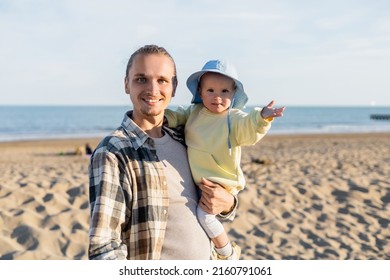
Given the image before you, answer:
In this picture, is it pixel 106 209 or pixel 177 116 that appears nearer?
pixel 106 209

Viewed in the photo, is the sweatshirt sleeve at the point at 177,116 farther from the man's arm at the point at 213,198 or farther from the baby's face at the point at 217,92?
the man's arm at the point at 213,198

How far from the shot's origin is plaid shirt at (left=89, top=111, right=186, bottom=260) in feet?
6.52

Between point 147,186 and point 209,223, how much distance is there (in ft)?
1.43

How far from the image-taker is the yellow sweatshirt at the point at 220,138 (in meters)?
2.51

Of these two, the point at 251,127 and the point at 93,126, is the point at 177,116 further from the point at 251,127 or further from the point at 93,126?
the point at 93,126

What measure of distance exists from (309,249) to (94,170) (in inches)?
156

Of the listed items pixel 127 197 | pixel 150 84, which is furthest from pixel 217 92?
pixel 127 197

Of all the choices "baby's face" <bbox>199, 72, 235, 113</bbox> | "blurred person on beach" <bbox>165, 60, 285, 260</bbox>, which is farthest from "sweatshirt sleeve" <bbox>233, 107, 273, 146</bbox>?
"baby's face" <bbox>199, 72, 235, 113</bbox>

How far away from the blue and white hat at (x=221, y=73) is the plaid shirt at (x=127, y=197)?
2.14 feet

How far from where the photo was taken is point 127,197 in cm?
208

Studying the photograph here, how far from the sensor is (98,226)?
1.97m
